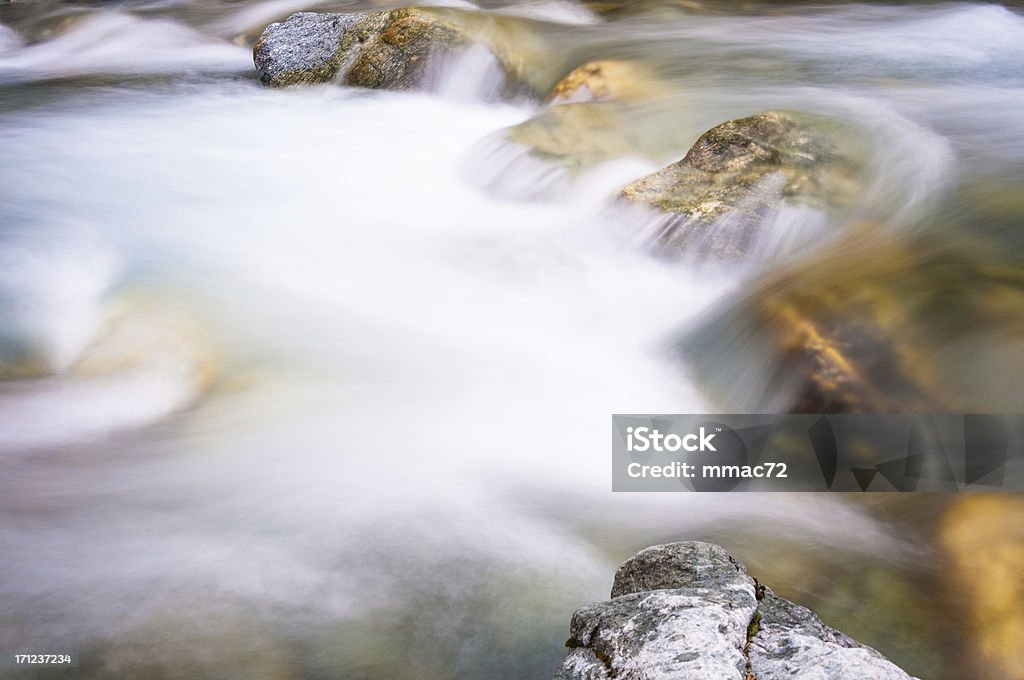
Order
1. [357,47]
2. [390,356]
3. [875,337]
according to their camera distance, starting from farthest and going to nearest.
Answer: [357,47] → [390,356] → [875,337]

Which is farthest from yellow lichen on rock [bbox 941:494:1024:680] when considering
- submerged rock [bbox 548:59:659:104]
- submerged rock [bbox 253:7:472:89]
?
submerged rock [bbox 253:7:472:89]

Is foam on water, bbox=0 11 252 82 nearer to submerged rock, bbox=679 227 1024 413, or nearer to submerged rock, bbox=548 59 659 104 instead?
submerged rock, bbox=548 59 659 104

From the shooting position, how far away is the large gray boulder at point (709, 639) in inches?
100

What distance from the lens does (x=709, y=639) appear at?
2.62 m

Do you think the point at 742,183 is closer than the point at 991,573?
No

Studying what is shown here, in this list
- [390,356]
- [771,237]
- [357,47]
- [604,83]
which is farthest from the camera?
[357,47]

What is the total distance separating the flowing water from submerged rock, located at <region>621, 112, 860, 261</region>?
181 millimetres

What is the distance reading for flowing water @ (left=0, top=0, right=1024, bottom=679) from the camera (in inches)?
140

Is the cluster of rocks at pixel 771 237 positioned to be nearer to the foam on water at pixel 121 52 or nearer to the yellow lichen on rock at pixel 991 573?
the yellow lichen on rock at pixel 991 573

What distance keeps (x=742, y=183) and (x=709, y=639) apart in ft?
12.9

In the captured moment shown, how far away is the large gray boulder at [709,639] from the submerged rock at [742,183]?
315 cm

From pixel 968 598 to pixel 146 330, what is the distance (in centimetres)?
408

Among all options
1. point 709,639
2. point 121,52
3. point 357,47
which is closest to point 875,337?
point 709,639

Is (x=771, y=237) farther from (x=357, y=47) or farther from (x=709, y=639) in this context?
(x=357, y=47)
